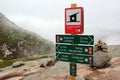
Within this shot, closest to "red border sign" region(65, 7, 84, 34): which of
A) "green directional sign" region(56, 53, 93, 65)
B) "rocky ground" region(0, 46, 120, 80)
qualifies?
A: "green directional sign" region(56, 53, 93, 65)

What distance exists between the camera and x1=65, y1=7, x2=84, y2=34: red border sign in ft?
58.2

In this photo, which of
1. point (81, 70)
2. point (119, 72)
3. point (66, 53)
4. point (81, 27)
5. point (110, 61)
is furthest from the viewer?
point (110, 61)

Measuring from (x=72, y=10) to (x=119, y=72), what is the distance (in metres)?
19.1

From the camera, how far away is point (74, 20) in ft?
59.1

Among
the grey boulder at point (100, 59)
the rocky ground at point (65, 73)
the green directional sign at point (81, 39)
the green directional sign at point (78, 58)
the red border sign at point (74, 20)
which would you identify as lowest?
the rocky ground at point (65, 73)

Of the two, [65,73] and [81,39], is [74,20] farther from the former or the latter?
[65,73]

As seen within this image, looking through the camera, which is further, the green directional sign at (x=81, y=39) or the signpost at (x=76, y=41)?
the green directional sign at (x=81, y=39)

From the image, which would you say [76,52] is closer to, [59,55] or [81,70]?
[59,55]

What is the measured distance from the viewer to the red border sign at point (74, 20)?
17750 millimetres

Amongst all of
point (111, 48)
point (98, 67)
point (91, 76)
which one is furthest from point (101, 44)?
point (111, 48)

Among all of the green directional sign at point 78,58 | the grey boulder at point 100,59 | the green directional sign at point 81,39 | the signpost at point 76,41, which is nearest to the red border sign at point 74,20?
the signpost at point 76,41

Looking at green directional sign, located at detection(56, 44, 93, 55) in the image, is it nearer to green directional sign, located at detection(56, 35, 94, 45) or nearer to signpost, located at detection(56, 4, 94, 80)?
signpost, located at detection(56, 4, 94, 80)

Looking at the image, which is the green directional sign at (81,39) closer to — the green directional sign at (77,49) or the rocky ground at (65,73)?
the green directional sign at (77,49)

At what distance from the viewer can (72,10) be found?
59.5ft
